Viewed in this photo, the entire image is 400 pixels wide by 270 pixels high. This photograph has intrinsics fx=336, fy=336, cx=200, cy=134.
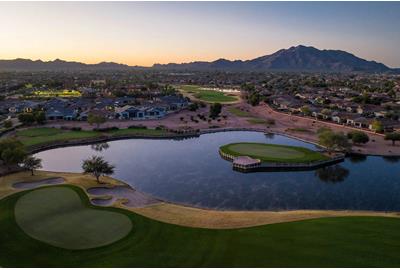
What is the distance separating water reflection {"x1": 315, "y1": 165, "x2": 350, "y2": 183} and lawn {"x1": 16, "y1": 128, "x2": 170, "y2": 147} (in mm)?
39842

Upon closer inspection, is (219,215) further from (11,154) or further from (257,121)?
(257,121)

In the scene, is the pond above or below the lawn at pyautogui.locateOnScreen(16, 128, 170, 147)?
below

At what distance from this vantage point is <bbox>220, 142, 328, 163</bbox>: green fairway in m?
61.0

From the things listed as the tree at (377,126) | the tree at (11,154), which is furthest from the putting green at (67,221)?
the tree at (377,126)

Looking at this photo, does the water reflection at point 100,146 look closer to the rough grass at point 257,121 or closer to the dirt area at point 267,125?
the dirt area at point 267,125

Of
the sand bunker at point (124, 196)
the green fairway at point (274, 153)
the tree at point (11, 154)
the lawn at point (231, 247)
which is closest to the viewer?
the lawn at point (231, 247)

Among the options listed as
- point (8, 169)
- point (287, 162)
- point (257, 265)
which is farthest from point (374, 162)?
point (8, 169)

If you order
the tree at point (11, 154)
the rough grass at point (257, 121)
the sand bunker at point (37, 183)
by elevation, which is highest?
the tree at point (11, 154)

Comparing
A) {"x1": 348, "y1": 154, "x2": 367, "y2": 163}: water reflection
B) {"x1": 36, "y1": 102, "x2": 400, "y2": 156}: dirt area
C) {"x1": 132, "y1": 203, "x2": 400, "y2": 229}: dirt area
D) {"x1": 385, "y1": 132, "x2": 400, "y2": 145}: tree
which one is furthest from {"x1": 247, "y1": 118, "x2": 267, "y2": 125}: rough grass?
{"x1": 132, "y1": 203, "x2": 400, "y2": 229}: dirt area

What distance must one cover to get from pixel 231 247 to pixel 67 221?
17.3 metres

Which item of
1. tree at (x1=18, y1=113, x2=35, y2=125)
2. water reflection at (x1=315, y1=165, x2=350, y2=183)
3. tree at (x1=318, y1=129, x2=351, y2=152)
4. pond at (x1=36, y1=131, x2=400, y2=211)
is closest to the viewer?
pond at (x1=36, y1=131, x2=400, y2=211)

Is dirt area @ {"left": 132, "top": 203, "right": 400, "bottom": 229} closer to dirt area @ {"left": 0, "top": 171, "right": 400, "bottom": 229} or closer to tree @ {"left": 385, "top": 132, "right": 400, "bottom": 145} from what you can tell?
dirt area @ {"left": 0, "top": 171, "right": 400, "bottom": 229}

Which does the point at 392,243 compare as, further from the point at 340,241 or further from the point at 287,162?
Answer: the point at 287,162

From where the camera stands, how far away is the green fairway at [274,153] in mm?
61000
